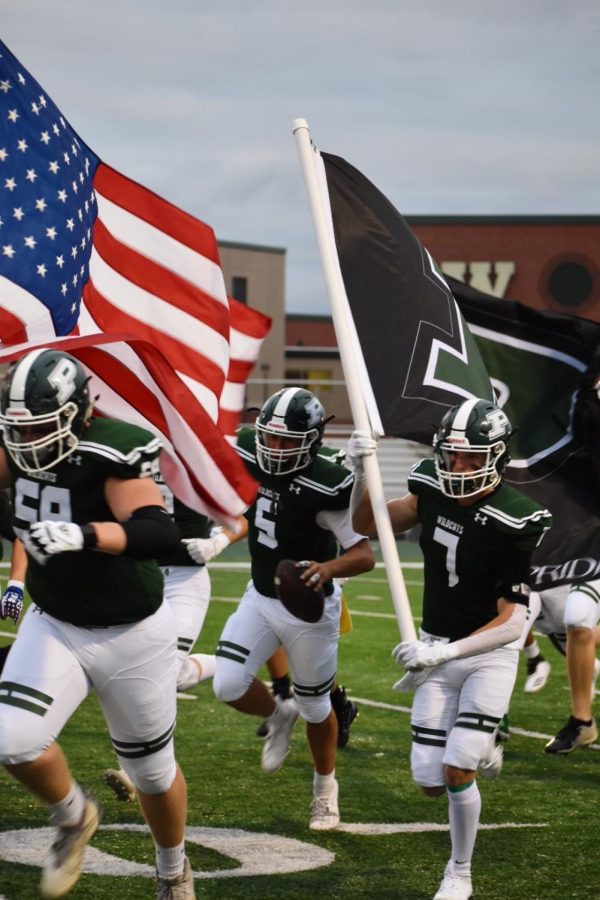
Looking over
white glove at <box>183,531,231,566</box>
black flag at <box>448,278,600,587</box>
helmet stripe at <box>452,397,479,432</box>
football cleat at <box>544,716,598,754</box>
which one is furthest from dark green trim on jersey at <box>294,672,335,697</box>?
football cleat at <box>544,716,598,754</box>

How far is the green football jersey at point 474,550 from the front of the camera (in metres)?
5.04

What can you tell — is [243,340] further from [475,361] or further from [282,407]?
[475,361]

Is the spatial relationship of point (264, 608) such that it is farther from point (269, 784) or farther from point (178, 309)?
point (178, 309)

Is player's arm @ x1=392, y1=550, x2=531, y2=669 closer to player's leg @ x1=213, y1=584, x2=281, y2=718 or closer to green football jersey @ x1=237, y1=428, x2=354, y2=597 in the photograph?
green football jersey @ x1=237, y1=428, x2=354, y2=597

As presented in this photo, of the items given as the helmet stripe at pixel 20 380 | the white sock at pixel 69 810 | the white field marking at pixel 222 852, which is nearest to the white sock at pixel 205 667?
the white field marking at pixel 222 852

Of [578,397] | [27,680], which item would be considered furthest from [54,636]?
[578,397]

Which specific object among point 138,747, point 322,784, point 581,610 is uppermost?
point 138,747

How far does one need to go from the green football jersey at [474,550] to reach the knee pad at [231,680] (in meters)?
1.27

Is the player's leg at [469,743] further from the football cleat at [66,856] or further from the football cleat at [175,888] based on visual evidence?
the football cleat at [66,856]

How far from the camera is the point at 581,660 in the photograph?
7.73m

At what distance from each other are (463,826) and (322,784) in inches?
48.6

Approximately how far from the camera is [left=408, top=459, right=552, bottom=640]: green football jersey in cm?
504

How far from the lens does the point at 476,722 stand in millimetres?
4910

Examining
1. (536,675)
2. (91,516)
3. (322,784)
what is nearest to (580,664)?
(536,675)
